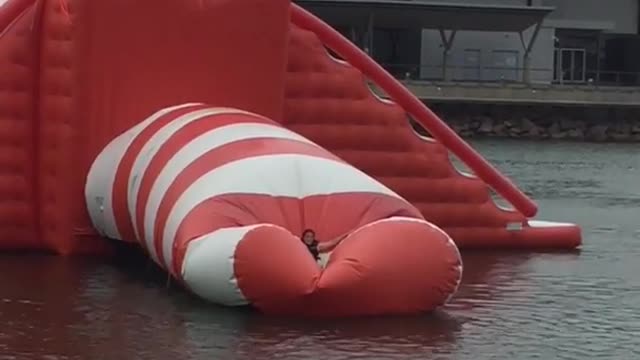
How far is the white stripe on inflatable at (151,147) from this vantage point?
10609 millimetres

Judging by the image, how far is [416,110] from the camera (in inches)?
519

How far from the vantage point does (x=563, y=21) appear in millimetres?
59688

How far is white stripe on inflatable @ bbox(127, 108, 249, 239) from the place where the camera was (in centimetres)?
1061

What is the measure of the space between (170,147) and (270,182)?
126 centimetres

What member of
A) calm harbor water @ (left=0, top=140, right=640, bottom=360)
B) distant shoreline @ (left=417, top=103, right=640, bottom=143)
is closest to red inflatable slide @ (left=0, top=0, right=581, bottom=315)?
calm harbor water @ (left=0, top=140, right=640, bottom=360)

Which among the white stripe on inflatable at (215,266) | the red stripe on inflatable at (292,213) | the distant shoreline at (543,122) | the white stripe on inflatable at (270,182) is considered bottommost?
the distant shoreline at (543,122)

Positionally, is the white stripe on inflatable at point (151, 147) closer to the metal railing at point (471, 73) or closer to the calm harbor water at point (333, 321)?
the calm harbor water at point (333, 321)

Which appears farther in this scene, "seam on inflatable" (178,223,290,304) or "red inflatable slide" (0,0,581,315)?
"red inflatable slide" (0,0,581,315)

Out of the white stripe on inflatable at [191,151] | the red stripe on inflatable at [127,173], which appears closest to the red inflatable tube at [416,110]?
the red stripe on inflatable at [127,173]

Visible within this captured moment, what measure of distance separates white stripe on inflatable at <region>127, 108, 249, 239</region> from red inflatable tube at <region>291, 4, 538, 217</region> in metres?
2.27

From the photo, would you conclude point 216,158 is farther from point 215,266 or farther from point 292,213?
point 215,266

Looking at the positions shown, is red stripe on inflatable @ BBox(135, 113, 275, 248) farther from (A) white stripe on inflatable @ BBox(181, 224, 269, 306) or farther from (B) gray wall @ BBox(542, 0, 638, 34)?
(B) gray wall @ BBox(542, 0, 638, 34)

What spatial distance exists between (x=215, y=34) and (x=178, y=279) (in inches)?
122

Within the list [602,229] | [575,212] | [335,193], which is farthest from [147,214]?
[575,212]
